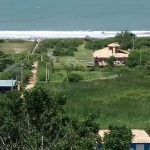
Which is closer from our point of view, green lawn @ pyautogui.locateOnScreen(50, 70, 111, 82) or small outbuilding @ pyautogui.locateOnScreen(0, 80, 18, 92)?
small outbuilding @ pyautogui.locateOnScreen(0, 80, 18, 92)

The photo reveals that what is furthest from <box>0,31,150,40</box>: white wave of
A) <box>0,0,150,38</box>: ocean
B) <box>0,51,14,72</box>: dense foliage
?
<box>0,51,14,72</box>: dense foliage

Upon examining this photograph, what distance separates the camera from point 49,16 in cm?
6662

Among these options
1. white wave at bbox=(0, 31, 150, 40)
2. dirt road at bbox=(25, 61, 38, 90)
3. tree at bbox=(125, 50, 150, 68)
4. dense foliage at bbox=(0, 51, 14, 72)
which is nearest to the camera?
dirt road at bbox=(25, 61, 38, 90)

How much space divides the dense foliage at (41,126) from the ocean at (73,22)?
3431 cm

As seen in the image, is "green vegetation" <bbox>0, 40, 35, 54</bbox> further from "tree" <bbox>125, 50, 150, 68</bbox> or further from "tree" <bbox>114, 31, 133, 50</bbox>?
"tree" <bbox>125, 50, 150, 68</bbox>

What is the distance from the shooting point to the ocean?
49438 millimetres

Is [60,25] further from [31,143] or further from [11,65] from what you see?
[31,143]

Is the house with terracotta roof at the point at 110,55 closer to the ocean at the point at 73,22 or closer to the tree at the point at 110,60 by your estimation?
the tree at the point at 110,60

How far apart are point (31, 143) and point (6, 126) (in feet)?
2.24

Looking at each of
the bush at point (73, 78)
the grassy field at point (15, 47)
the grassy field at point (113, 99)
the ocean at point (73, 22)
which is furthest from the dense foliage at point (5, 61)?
the ocean at point (73, 22)

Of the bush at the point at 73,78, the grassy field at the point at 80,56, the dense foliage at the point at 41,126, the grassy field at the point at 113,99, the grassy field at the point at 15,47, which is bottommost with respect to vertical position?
the grassy field at the point at 113,99

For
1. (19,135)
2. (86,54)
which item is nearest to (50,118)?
(19,135)

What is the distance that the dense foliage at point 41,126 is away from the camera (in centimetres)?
1145

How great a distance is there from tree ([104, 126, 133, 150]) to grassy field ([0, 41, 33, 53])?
25.3 meters
